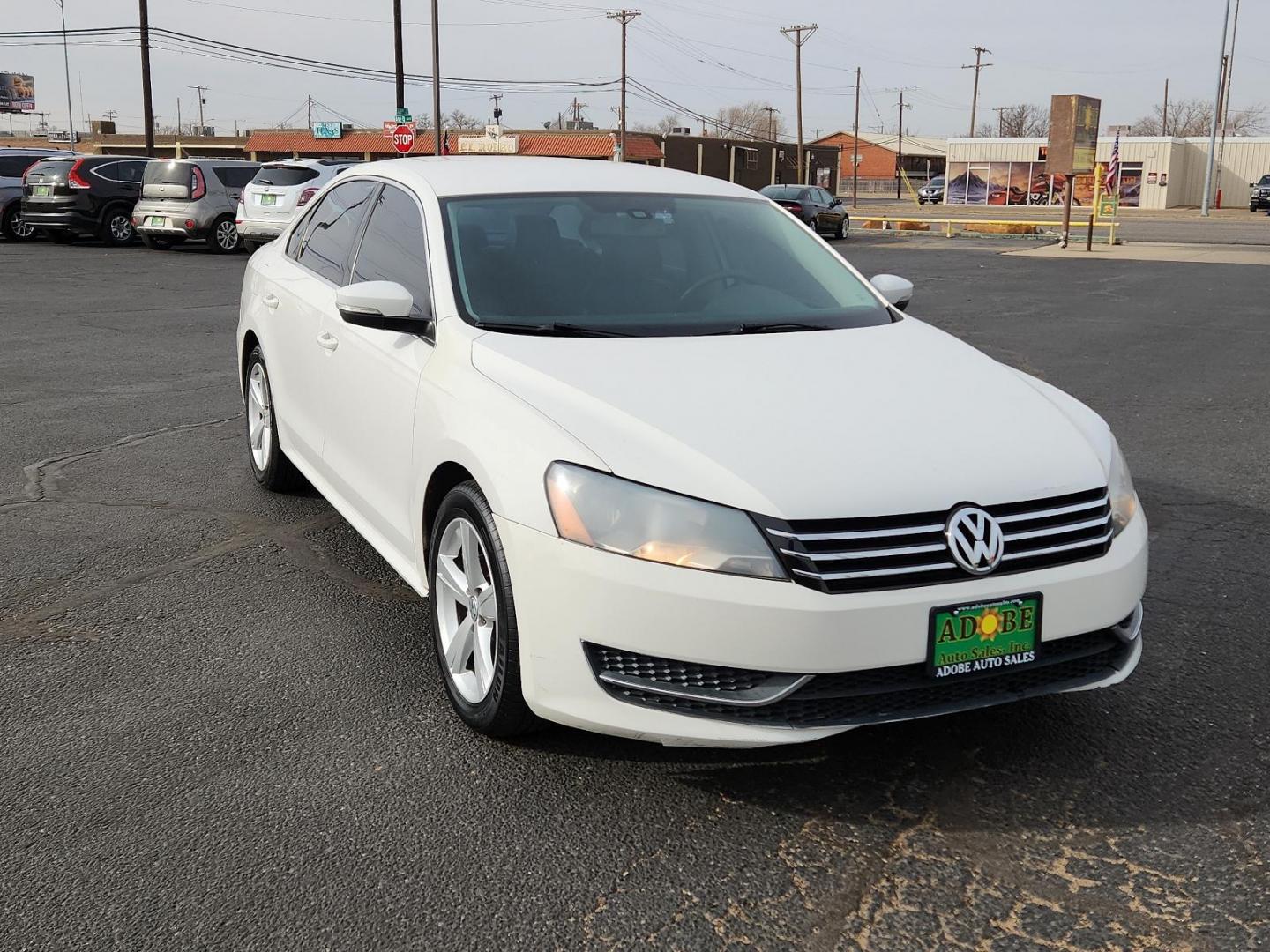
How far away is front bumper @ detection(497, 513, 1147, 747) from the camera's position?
9.42ft

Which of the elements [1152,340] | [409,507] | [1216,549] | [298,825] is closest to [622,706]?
[298,825]

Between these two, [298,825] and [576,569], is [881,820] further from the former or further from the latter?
[298,825]

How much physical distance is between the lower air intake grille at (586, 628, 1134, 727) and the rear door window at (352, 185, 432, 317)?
1.56 meters

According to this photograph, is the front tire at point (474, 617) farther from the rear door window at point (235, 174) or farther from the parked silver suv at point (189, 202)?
the rear door window at point (235, 174)

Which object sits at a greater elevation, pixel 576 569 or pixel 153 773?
pixel 576 569

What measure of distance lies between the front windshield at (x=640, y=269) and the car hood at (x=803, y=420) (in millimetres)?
222

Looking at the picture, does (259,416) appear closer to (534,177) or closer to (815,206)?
(534,177)

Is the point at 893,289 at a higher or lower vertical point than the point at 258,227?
higher

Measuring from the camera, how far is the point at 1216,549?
5.31 metres

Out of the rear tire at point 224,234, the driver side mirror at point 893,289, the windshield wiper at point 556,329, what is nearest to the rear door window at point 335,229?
the windshield wiper at point 556,329

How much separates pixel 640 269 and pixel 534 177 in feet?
2.25

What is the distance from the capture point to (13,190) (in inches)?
1004

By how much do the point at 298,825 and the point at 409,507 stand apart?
1.14 m

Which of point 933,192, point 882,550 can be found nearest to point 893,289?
point 882,550
